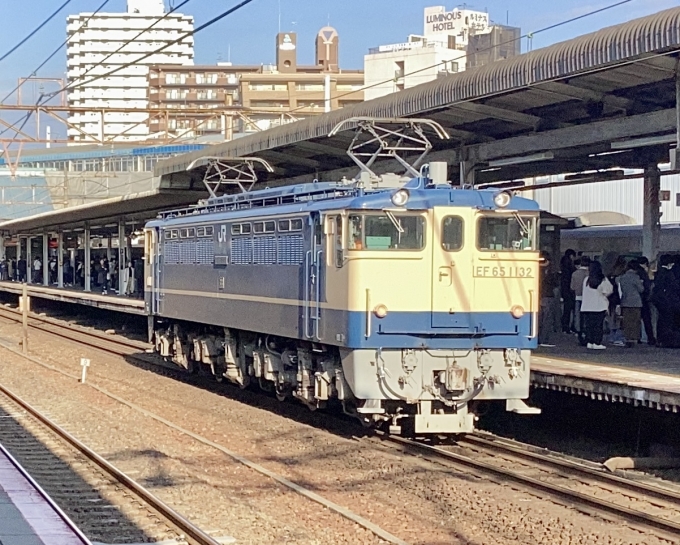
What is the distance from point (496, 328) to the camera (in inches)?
543

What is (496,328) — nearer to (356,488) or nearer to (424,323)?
(424,323)

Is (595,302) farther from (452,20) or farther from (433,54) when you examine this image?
(452,20)

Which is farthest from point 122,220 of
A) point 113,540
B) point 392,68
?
point 392,68

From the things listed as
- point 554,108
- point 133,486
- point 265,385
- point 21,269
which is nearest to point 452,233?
point 554,108

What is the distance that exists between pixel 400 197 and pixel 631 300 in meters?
6.40

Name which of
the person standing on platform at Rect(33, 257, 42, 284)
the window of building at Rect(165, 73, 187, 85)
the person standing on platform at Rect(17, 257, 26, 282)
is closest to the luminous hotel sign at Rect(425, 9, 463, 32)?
the window of building at Rect(165, 73, 187, 85)

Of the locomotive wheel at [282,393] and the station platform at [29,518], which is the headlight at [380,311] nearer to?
the locomotive wheel at [282,393]

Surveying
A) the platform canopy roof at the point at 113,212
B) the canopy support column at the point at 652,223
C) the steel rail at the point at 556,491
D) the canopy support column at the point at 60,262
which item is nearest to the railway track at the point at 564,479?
the steel rail at the point at 556,491

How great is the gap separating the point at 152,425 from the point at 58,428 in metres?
1.38

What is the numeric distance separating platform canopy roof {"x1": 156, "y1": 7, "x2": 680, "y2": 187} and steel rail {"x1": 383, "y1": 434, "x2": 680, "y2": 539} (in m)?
5.07

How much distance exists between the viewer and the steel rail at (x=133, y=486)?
919cm

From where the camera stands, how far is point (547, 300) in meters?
19.5

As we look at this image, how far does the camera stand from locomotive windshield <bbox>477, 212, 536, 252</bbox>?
1391 cm

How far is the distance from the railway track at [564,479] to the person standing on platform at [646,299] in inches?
195
